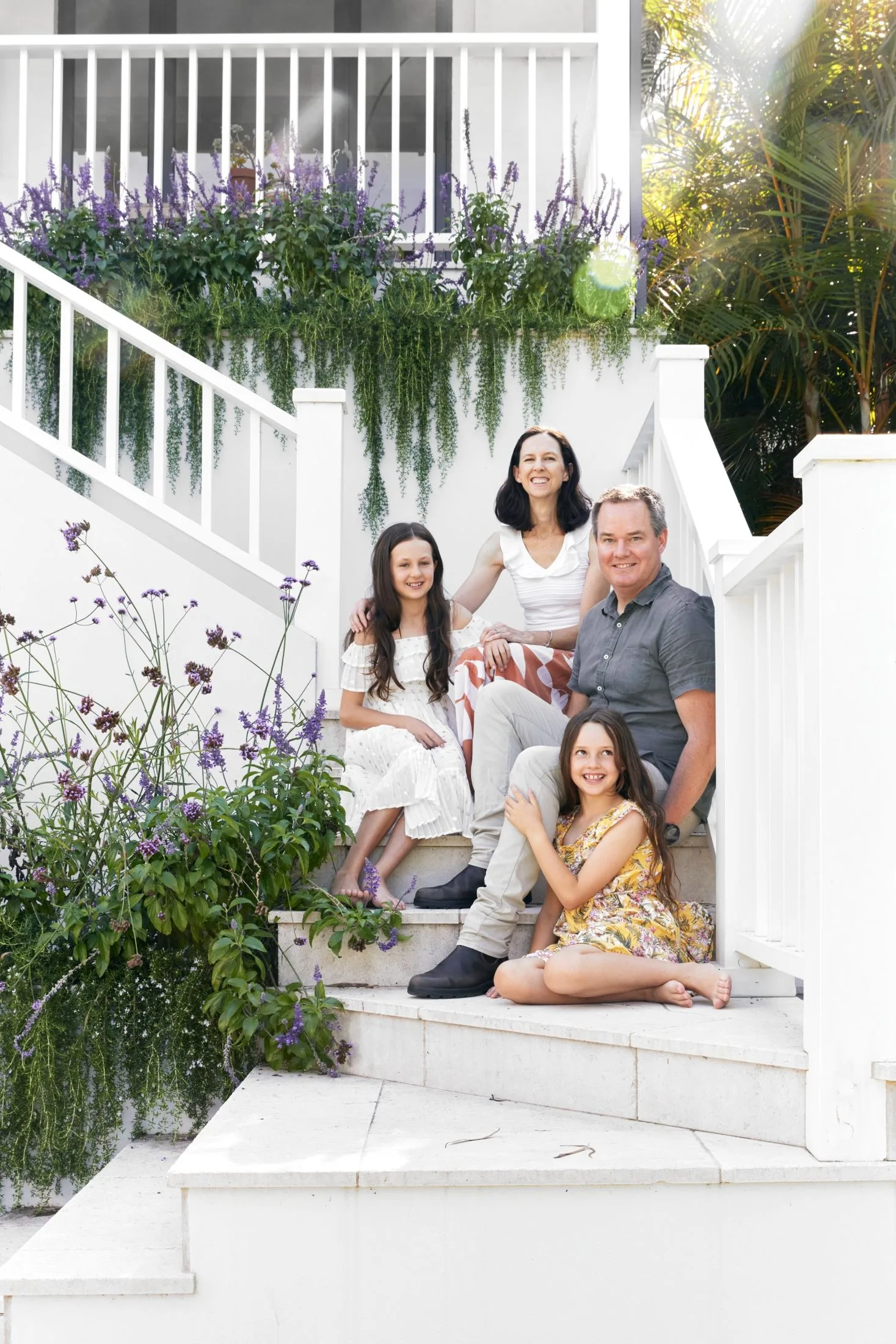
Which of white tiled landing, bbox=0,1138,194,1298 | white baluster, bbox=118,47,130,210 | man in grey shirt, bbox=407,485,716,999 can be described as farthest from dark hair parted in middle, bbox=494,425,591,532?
white baluster, bbox=118,47,130,210

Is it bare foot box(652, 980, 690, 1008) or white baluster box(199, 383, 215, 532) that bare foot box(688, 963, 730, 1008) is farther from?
white baluster box(199, 383, 215, 532)

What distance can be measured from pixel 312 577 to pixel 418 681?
0.51 meters

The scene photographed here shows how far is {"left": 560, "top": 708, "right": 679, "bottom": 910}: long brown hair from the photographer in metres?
2.67

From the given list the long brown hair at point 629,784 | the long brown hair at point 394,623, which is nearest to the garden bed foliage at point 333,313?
the long brown hair at point 394,623

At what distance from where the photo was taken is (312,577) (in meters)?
3.58

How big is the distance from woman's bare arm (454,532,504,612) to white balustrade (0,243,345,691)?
1.43ft

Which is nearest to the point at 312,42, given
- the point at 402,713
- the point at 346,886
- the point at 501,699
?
the point at 402,713

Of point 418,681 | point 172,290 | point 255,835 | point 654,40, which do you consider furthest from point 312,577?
point 654,40

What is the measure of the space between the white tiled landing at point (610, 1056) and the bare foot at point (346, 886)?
253mm

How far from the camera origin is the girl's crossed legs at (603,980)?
8.08 feet

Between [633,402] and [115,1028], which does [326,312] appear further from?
[115,1028]

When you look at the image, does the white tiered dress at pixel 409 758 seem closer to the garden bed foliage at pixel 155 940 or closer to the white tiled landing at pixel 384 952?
the garden bed foliage at pixel 155 940

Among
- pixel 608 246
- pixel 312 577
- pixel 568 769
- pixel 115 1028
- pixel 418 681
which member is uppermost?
pixel 608 246

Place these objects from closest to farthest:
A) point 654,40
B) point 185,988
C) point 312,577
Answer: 1. point 185,988
2. point 312,577
3. point 654,40
